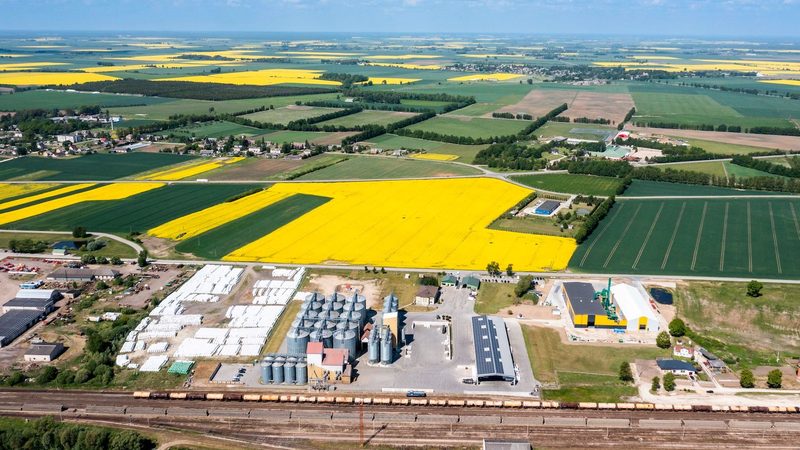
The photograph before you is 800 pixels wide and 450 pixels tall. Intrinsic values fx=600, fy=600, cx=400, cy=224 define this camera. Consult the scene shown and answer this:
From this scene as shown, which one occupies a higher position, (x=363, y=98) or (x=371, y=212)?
(x=363, y=98)

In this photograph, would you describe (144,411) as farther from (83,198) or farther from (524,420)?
(83,198)

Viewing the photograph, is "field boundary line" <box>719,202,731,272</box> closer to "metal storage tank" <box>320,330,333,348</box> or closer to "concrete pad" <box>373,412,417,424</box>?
"concrete pad" <box>373,412,417,424</box>

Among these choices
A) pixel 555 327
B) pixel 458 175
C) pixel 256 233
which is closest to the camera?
pixel 555 327

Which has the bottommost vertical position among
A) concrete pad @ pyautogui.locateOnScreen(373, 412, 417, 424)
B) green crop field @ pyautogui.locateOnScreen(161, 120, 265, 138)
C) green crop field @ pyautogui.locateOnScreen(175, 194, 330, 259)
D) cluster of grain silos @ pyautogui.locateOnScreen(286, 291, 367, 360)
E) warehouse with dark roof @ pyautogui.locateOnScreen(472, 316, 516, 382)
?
concrete pad @ pyautogui.locateOnScreen(373, 412, 417, 424)

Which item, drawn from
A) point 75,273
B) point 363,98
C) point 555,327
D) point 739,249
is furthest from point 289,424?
point 363,98

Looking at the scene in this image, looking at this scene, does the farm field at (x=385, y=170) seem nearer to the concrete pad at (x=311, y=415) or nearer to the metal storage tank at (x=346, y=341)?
the metal storage tank at (x=346, y=341)

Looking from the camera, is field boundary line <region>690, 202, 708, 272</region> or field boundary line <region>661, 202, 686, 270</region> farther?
field boundary line <region>690, 202, 708, 272</region>

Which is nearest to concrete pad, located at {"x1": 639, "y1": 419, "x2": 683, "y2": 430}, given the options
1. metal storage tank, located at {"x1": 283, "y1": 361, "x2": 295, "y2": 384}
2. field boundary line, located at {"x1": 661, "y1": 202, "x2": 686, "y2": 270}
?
metal storage tank, located at {"x1": 283, "y1": 361, "x2": 295, "y2": 384}

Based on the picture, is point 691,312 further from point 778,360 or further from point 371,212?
point 371,212
